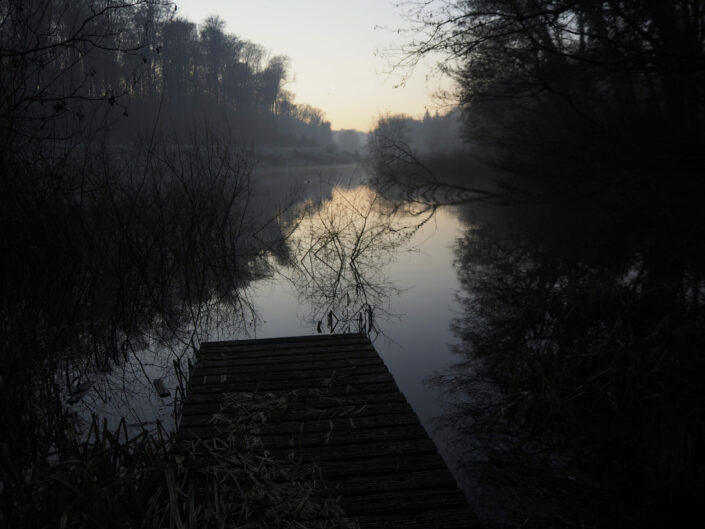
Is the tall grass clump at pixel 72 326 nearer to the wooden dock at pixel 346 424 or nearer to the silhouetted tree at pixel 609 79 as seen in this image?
the wooden dock at pixel 346 424

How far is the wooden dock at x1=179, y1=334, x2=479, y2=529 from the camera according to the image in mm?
2250

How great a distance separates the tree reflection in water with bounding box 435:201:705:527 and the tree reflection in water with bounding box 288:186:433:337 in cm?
120

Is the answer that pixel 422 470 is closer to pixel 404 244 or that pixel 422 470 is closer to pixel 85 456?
pixel 85 456

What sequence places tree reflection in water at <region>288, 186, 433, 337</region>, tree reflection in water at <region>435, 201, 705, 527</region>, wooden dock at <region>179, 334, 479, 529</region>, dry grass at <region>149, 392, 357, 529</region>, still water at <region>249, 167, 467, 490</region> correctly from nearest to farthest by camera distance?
dry grass at <region>149, 392, 357, 529</region>, wooden dock at <region>179, 334, 479, 529</region>, tree reflection in water at <region>435, 201, 705, 527</region>, still water at <region>249, 167, 467, 490</region>, tree reflection in water at <region>288, 186, 433, 337</region>

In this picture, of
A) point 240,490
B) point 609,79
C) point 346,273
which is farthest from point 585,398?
point 609,79

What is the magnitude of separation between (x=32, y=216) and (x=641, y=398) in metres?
5.36

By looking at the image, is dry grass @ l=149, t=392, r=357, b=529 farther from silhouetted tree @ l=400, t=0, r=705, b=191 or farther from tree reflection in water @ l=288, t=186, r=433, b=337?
silhouetted tree @ l=400, t=0, r=705, b=191

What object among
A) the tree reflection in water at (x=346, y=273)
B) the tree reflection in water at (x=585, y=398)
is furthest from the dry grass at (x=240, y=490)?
the tree reflection in water at (x=346, y=273)

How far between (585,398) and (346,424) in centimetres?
177

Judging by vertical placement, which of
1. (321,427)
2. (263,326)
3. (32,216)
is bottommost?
(263,326)

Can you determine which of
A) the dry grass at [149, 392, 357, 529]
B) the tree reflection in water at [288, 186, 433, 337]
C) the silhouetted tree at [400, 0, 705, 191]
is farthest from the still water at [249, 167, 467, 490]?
the silhouetted tree at [400, 0, 705, 191]

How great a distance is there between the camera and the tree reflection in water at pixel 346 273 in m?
6.40

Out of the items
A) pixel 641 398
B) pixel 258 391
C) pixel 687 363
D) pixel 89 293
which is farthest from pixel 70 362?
pixel 687 363

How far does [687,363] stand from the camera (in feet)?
12.4
